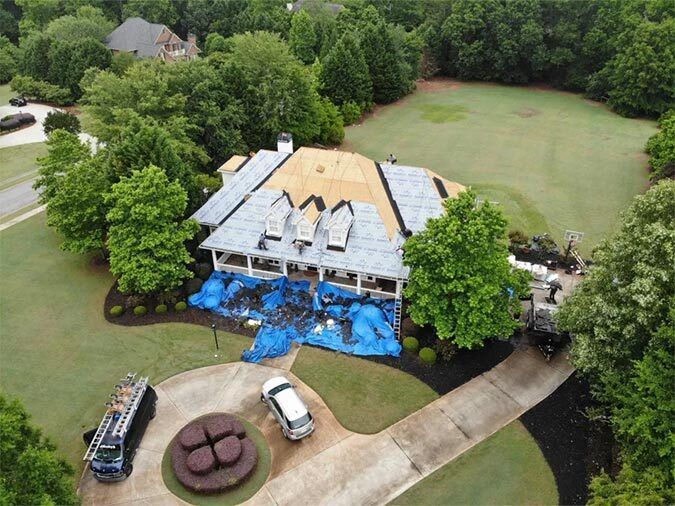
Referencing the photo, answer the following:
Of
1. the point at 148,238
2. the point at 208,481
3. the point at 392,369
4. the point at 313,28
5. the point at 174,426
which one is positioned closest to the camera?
the point at 208,481

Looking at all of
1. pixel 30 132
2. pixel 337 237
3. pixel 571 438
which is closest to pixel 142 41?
pixel 30 132

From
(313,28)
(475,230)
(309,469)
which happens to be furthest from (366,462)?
(313,28)

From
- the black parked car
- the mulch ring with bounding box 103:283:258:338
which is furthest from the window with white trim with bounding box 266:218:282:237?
the black parked car

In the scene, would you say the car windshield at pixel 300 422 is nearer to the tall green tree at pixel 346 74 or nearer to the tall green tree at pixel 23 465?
the tall green tree at pixel 23 465

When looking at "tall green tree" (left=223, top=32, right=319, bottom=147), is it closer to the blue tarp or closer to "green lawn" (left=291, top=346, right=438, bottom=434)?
the blue tarp

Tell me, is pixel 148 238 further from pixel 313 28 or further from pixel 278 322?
pixel 313 28

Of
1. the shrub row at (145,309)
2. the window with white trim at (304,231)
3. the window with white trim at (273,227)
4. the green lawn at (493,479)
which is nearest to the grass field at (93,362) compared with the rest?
the shrub row at (145,309)
